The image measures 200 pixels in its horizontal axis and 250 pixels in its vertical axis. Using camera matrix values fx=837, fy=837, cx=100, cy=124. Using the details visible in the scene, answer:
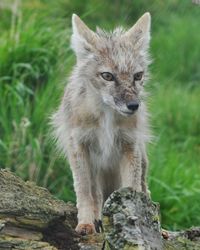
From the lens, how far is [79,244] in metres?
5.96

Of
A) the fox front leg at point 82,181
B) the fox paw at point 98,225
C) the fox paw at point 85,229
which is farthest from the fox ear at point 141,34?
the fox paw at point 85,229

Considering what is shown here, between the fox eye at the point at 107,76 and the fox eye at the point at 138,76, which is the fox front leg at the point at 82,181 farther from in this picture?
the fox eye at the point at 138,76

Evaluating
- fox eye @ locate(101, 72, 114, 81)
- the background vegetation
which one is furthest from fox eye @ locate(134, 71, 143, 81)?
the background vegetation

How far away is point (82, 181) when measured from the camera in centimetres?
698

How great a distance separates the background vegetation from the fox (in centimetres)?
124

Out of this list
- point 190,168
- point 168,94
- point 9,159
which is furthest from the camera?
point 168,94

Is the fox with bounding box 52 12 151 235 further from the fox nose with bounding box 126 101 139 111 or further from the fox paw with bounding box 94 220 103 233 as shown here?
the fox nose with bounding box 126 101 139 111

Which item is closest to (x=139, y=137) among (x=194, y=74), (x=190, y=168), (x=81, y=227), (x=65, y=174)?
(x=81, y=227)

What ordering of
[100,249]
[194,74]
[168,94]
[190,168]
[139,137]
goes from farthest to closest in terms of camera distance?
[194,74] < [168,94] < [190,168] < [139,137] < [100,249]

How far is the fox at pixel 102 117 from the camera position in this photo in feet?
22.2

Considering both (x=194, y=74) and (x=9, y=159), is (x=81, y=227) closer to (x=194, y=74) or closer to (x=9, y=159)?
(x=9, y=159)

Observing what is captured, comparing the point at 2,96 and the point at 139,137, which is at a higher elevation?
the point at 2,96

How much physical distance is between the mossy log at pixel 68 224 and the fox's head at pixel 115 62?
97 centimetres

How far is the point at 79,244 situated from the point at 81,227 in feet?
1.58
